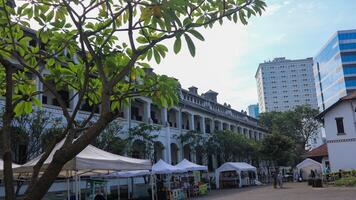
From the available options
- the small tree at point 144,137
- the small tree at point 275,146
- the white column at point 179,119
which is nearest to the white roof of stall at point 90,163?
the small tree at point 144,137

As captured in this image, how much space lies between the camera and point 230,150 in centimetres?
4422

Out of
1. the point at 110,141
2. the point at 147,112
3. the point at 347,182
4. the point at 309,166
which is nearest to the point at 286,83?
the point at 309,166

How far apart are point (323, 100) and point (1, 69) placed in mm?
98779

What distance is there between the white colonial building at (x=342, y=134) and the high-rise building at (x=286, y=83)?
357ft

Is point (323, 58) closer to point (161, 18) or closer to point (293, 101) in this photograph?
point (293, 101)

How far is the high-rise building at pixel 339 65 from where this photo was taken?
263ft

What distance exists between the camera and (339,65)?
3238 inches

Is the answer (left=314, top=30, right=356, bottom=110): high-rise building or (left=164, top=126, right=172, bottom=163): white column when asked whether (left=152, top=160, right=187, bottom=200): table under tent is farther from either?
(left=314, top=30, right=356, bottom=110): high-rise building

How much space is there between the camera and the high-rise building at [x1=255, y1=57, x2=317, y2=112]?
145500mm

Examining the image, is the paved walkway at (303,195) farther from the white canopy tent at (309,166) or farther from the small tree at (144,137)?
the white canopy tent at (309,166)

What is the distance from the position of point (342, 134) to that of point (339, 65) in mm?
49214

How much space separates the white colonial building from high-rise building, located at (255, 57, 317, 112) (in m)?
109

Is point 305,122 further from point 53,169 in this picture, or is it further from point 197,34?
point 53,169

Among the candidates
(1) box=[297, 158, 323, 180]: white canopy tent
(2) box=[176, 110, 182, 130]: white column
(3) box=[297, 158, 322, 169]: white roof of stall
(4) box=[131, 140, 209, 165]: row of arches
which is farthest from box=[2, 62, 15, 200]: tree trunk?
(3) box=[297, 158, 322, 169]: white roof of stall
